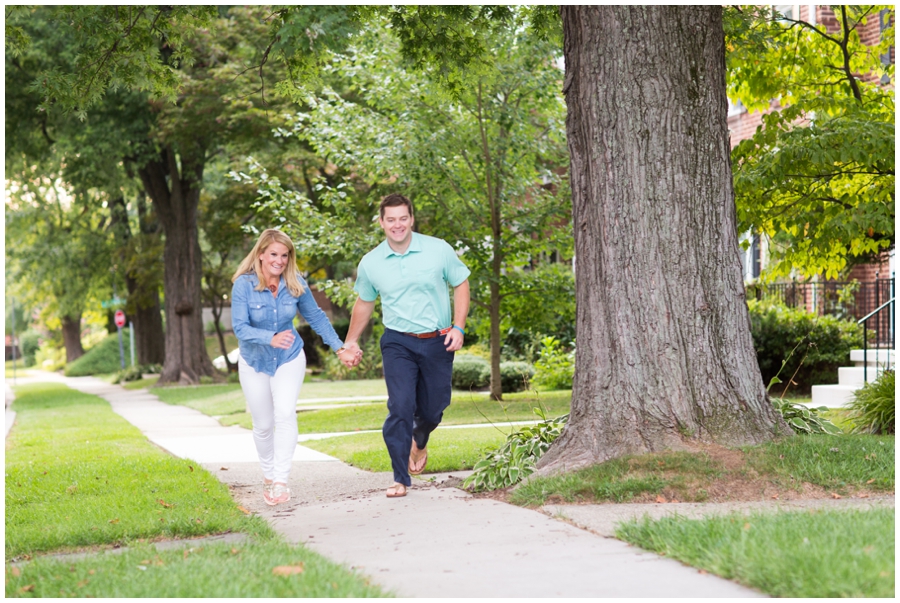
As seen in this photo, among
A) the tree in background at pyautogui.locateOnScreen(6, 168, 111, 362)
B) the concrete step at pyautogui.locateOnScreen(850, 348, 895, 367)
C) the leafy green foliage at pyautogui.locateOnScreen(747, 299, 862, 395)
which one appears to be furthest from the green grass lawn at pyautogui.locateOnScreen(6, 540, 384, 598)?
the tree in background at pyautogui.locateOnScreen(6, 168, 111, 362)

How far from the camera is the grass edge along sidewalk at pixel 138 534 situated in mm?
4211

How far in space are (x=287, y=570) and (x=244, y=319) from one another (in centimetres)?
289

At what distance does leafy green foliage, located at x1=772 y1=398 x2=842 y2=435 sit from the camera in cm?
768

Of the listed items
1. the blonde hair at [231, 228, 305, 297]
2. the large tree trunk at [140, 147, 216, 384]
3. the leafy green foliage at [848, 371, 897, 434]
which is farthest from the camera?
the large tree trunk at [140, 147, 216, 384]

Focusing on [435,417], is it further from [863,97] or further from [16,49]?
[863,97]

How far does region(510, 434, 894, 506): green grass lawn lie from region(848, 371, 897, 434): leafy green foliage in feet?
8.98

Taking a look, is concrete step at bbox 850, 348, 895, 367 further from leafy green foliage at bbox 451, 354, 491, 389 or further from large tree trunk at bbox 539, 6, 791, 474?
leafy green foliage at bbox 451, 354, 491, 389

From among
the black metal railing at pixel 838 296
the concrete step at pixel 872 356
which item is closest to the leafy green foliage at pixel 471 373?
the black metal railing at pixel 838 296

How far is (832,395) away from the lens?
12969 millimetres

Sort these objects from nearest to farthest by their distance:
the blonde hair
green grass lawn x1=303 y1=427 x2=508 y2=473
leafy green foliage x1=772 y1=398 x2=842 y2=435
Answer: the blonde hair, leafy green foliage x1=772 y1=398 x2=842 y2=435, green grass lawn x1=303 y1=427 x2=508 y2=473

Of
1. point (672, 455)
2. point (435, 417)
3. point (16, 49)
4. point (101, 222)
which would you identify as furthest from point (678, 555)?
point (101, 222)

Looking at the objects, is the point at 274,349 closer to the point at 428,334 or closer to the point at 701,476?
the point at 428,334

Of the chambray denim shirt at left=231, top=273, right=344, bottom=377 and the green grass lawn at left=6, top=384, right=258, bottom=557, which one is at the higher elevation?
A: the chambray denim shirt at left=231, top=273, right=344, bottom=377

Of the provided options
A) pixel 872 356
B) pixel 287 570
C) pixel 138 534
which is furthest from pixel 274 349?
pixel 872 356
